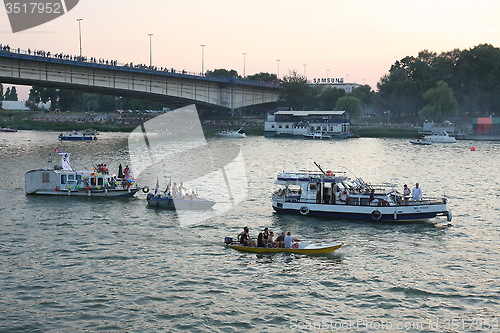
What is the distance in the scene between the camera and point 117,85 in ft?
414

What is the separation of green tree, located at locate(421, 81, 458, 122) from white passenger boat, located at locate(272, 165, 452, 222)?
13337 centimetres

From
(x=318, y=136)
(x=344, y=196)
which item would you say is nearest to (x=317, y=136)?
(x=318, y=136)

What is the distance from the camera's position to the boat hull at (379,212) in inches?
1773

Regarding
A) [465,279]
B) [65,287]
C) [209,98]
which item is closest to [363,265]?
[465,279]

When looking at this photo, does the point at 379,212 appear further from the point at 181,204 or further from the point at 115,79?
the point at 115,79

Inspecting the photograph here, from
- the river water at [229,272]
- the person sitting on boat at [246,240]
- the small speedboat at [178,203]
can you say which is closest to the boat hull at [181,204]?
the small speedboat at [178,203]

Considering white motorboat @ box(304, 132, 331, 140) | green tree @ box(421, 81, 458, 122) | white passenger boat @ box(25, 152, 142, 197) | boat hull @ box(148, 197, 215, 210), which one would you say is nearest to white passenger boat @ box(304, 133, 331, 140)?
white motorboat @ box(304, 132, 331, 140)

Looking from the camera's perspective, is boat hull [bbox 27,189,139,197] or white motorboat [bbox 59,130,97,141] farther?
white motorboat [bbox 59,130,97,141]

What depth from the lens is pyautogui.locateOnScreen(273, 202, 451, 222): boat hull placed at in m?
45.0

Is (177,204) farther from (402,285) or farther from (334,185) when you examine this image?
(402,285)

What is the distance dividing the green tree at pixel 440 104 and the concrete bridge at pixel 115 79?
57.0 meters

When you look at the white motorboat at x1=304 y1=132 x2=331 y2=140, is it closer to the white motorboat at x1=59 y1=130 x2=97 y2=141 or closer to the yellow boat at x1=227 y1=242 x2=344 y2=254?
the white motorboat at x1=59 y1=130 x2=97 y2=141

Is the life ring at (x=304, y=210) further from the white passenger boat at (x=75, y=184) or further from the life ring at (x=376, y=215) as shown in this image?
the white passenger boat at (x=75, y=184)

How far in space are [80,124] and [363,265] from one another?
566 ft
